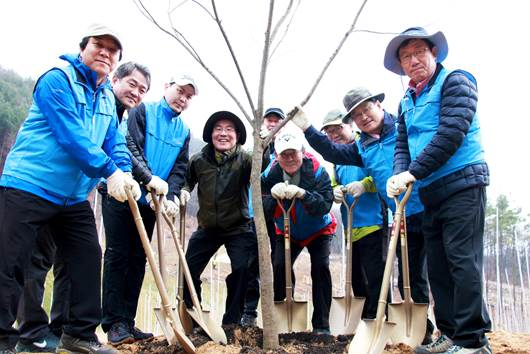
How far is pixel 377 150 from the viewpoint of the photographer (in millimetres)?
4094

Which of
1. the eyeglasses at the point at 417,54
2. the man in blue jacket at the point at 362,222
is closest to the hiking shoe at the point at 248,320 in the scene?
the man in blue jacket at the point at 362,222

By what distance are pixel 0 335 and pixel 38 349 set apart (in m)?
0.74

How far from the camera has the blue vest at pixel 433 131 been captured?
123 inches

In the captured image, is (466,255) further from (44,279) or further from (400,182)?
(44,279)

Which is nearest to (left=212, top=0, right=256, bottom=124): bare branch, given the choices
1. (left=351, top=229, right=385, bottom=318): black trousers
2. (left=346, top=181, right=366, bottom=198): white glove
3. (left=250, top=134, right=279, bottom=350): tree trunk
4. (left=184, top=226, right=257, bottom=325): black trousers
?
(left=250, top=134, right=279, bottom=350): tree trunk

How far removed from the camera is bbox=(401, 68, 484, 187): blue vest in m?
3.12

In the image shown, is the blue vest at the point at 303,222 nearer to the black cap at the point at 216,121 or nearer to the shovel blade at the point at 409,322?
the black cap at the point at 216,121

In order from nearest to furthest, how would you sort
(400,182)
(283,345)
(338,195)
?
(400,182), (283,345), (338,195)

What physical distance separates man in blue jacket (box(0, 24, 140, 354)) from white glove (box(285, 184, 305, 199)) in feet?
5.29

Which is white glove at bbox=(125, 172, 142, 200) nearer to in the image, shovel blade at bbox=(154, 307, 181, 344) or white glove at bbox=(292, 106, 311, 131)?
shovel blade at bbox=(154, 307, 181, 344)

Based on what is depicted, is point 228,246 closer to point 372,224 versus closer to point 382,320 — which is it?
point 372,224

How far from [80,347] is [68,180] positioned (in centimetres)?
111

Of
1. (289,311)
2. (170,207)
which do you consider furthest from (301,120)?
(289,311)

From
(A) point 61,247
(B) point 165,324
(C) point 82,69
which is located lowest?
(B) point 165,324
